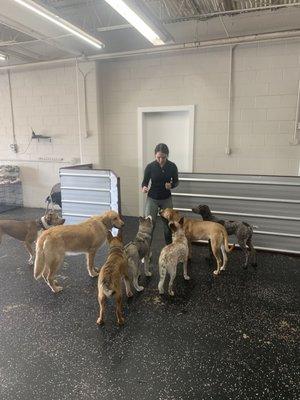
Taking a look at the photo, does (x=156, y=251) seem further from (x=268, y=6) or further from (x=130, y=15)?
(x=268, y=6)

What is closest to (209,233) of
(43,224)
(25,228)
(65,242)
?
(65,242)

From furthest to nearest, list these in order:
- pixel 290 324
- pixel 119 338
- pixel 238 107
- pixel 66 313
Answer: pixel 238 107, pixel 66 313, pixel 290 324, pixel 119 338

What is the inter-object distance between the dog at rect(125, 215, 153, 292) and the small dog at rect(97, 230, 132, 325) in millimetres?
117

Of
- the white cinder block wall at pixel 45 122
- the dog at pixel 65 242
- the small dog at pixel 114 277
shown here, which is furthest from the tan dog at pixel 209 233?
the white cinder block wall at pixel 45 122

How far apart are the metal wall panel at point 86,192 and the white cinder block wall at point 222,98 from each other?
1.46 m

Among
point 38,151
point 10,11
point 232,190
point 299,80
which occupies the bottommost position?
point 232,190

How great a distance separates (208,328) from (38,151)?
5470 millimetres

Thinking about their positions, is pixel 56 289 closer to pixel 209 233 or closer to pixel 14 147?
pixel 209 233

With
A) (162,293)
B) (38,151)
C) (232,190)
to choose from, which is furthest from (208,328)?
(38,151)

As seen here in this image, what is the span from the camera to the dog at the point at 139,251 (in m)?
2.79

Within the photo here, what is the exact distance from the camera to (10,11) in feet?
12.6

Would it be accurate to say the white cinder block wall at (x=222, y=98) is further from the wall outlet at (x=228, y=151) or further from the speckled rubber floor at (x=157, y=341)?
the speckled rubber floor at (x=157, y=341)

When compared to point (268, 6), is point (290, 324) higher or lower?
lower

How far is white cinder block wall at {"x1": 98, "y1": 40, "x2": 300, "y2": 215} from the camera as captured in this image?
4.54m
